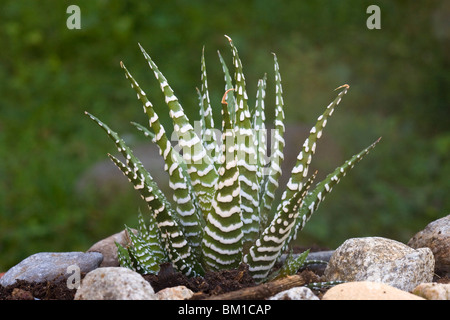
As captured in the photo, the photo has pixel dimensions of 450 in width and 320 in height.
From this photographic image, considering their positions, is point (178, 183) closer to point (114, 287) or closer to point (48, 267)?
point (114, 287)

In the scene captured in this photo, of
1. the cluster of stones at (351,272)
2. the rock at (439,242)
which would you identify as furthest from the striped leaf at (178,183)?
the rock at (439,242)

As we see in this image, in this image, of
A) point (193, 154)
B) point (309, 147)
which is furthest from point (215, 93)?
point (309, 147)

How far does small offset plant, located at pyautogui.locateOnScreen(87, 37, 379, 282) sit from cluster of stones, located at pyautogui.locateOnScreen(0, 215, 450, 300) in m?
0.19

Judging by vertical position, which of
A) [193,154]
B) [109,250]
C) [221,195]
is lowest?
[109,250]

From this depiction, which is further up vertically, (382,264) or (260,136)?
(260,136)

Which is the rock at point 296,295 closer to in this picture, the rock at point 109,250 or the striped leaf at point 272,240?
the striped leaf at point 272,240

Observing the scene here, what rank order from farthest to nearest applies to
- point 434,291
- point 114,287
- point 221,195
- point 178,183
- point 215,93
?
1. point 215,93
2. point 178,183
3. point 221,195
4. point 434,291
5. point 114,287

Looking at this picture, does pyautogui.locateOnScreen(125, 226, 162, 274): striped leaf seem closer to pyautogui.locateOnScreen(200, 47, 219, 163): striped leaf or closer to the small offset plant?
the small offset plant

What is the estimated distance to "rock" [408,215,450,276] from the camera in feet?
7.66

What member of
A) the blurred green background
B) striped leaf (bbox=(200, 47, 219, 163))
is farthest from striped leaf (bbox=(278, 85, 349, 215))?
the blurred green background

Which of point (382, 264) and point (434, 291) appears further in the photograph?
point (382, 264)

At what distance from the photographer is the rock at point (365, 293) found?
1732 mm

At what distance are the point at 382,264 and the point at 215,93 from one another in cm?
367

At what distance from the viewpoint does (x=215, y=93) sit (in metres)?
5.56
